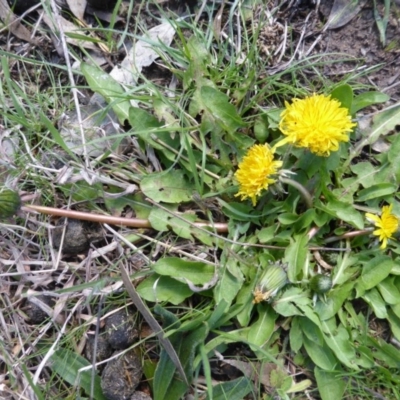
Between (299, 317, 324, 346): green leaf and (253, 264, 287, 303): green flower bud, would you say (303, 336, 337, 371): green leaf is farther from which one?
(253, 264, 287, 303): green flower bud

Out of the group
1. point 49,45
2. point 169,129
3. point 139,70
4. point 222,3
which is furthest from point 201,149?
point 49,45

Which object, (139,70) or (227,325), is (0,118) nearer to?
(139,70)

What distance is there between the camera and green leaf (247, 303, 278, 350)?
2.11m

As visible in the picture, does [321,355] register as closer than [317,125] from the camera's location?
No

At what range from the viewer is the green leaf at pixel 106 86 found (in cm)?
227

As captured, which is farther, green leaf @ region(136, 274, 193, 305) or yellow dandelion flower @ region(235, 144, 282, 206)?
green leaf @ region(136, 274, 193, 305)

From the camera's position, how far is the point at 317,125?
1854 millimetres

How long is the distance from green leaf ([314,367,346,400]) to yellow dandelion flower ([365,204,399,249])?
0.56 metres

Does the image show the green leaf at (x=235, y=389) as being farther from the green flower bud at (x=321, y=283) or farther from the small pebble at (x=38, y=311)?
the small pebble at (x=38, y=311)

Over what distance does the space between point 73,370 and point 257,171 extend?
115cm

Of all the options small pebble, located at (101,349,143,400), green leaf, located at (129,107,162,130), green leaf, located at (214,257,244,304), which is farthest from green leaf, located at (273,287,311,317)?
green leaf, located at (129,107,162,130)

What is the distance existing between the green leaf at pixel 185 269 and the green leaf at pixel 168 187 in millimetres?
269

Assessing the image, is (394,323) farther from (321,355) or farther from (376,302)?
(321,355)

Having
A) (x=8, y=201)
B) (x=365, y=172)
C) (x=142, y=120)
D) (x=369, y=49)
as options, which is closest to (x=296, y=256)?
(x=365, y=172)
